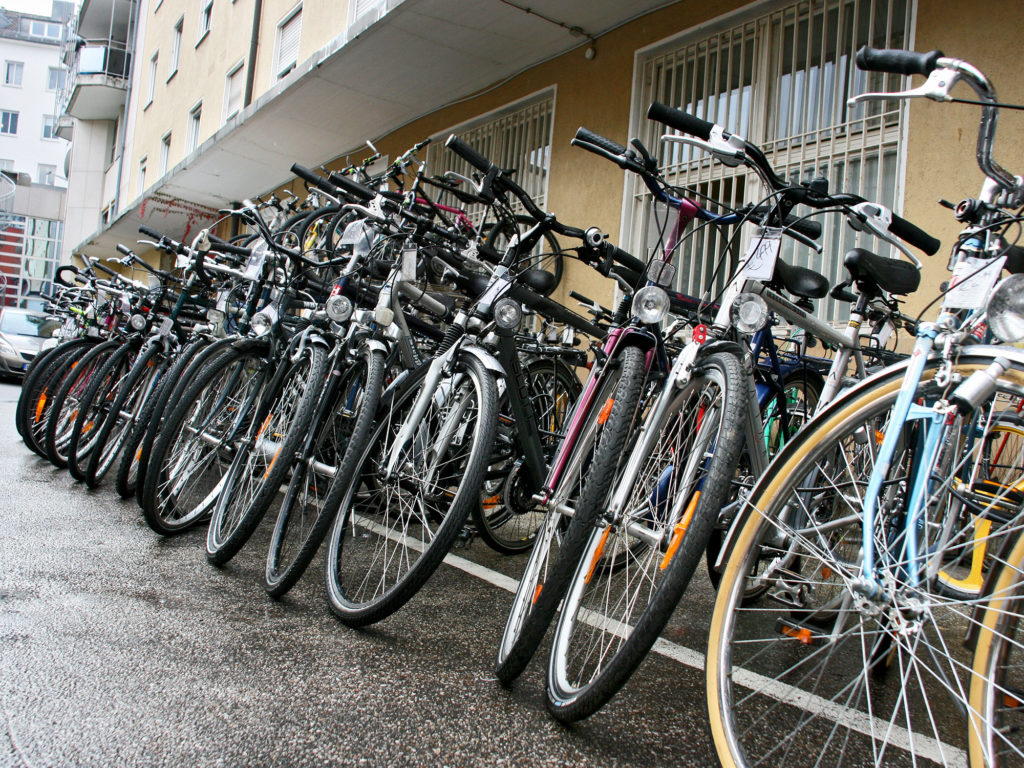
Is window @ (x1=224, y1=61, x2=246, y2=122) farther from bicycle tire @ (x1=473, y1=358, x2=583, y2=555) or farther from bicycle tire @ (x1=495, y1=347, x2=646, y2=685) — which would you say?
bicycle tire @ (x1=495, y1=347, x2=646, y2=685)

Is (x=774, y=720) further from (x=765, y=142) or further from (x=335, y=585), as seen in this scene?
(x=765, y=142)

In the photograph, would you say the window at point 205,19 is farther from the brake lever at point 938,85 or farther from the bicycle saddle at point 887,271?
the brake lever at point 938,85

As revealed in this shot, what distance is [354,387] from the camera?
10.1 ft

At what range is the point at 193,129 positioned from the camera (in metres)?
17.0

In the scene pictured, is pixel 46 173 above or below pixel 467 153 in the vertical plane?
above

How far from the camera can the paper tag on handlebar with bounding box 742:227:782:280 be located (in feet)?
7.05

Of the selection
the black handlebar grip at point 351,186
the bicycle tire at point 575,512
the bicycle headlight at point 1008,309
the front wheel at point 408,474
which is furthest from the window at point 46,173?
the bicycle headlight at point 1008,309

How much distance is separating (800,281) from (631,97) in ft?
16.5

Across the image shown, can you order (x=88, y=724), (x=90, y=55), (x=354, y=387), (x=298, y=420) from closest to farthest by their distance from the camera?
(x=88, y=724) → (x=298, y=420) → (x=354, y=387) → (x=90, y=55)

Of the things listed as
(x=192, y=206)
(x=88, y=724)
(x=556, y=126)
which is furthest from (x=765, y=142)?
(x=192, y=206)

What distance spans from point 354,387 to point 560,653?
1.50 metres

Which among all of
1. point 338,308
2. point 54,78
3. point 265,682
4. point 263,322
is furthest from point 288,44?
point 54,78

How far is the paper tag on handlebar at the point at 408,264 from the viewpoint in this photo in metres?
3.30

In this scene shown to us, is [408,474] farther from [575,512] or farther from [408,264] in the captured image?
[408,264]
